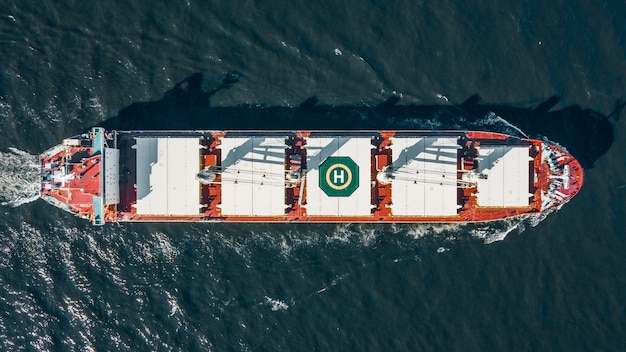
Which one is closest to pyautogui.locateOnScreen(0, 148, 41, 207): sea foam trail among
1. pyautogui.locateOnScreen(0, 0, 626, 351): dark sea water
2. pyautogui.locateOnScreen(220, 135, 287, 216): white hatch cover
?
pyautogui.locateOnScreen(0, 0, 626, 351): dark sea water

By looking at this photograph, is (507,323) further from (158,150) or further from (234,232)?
(158,150)

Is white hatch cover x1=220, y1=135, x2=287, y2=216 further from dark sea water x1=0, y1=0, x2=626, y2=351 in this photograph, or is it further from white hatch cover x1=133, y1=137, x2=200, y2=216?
dark sea water x1=0, y1=0, x2=626, y2=351

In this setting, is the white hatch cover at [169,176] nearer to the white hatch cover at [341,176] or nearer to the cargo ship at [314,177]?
the cargo ship at [314,177]

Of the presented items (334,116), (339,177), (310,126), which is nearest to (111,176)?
(310,126)

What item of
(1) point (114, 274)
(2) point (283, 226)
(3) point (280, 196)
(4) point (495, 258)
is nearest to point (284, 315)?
(2) point (283, 226)

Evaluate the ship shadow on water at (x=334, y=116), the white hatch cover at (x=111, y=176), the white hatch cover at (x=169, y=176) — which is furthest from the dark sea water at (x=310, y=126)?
the white hatch cover at (x=111, y=176)

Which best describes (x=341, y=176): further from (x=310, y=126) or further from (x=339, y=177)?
(x=310, y=126)

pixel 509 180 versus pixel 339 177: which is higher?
pixel 339 177
